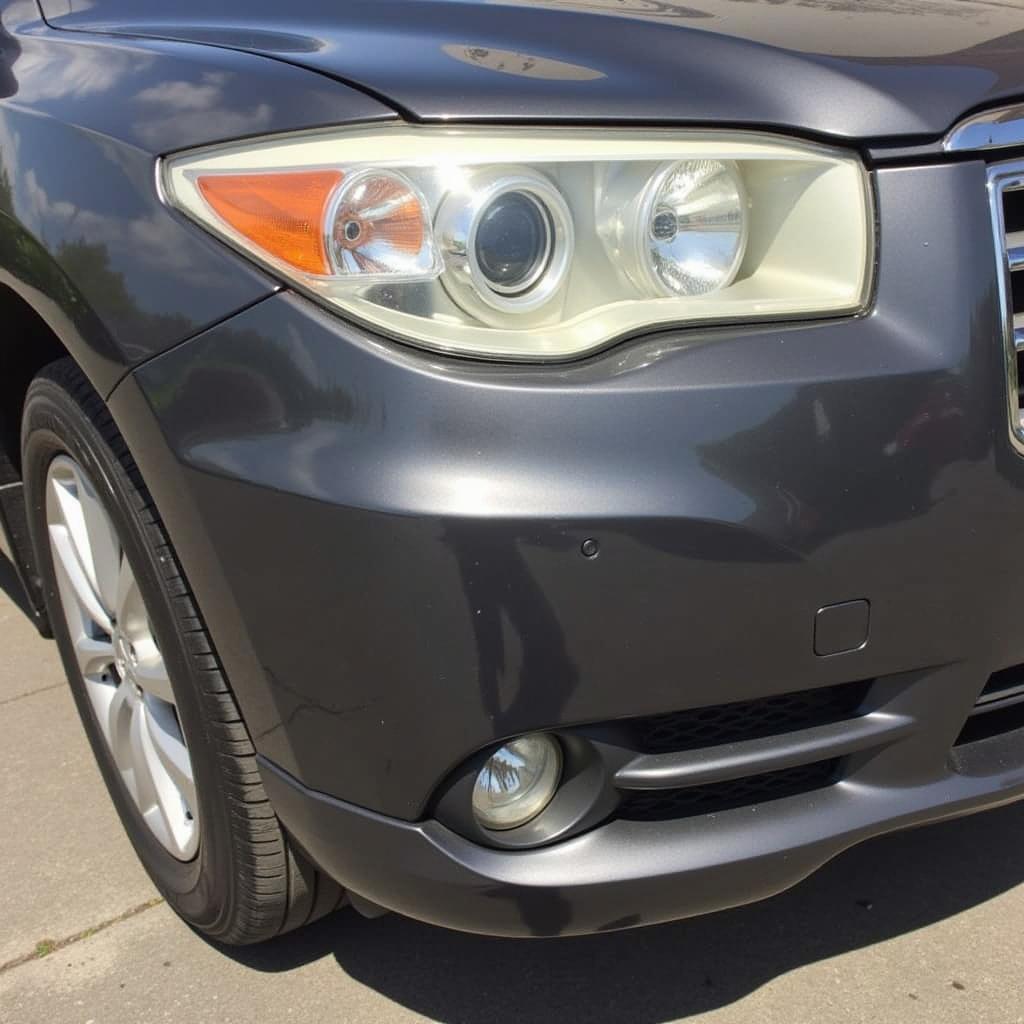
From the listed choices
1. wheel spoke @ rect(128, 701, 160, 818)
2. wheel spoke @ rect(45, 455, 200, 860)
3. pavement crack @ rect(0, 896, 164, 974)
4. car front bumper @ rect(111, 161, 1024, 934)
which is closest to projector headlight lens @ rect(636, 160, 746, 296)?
car front bumper @ rect(111, 161, 1024, 934)

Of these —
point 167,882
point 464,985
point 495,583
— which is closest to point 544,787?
point 495,583

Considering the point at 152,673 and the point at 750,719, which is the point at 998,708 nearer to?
the point at 750,719

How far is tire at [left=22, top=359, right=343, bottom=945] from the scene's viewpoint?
1.64 metres

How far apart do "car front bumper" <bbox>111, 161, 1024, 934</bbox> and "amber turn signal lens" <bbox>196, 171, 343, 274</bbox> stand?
0.06 metres

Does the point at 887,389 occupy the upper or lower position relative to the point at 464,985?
upper

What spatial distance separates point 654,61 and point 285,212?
468 millimetres

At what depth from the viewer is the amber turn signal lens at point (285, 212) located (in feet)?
4.53

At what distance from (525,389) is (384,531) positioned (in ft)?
0.69

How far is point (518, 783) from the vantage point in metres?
1.50

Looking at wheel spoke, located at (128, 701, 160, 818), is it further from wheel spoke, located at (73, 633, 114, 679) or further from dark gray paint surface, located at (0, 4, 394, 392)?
dark gray paint surface, located at (0, 4, 394, 392)

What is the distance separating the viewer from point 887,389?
1.38 m

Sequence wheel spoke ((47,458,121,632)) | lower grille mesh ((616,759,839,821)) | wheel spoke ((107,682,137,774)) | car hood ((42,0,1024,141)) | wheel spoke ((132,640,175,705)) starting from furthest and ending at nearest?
wheel spoke ((107,682,137,774))
wheel spoke ((47,458,121,632))
wheel spoke ((132,640,175,705))
lower grille mesh ((616,759,839,821))
car hood ((42,0,1024,141))

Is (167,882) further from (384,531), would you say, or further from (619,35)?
(619,35)

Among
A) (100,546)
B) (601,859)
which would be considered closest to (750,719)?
(601,859)
